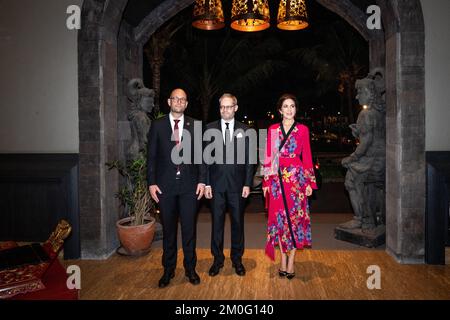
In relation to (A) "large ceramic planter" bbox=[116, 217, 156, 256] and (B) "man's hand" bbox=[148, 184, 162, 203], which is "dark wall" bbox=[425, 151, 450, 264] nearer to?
(B) "man's hand" bbox=[148, 184, 162, 203]

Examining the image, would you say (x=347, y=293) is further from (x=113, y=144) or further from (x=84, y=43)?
(x=84, y=43)

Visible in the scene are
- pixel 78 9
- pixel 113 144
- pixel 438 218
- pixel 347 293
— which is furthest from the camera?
pixel 113 144

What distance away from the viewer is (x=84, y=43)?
4.98 m

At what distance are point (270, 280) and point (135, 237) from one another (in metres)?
1.97

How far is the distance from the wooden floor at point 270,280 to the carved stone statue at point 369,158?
849mm

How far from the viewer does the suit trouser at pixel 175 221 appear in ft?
13.4

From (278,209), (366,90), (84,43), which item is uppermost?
Answer: (84,43)

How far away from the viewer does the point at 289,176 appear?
412 centimetres

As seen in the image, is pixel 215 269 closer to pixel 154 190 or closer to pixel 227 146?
pixel 154 190

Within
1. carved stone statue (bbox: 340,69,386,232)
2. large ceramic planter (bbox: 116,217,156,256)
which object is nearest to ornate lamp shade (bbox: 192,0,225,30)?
carved stone statue (bbox: 340,69,386,232)

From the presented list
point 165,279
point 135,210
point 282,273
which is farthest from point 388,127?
point 135,210

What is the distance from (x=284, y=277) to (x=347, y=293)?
748 millimetres

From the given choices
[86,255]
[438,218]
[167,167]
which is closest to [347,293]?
[438,218]

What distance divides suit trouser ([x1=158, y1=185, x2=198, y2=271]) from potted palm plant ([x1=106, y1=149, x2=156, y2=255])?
1.05 metres
